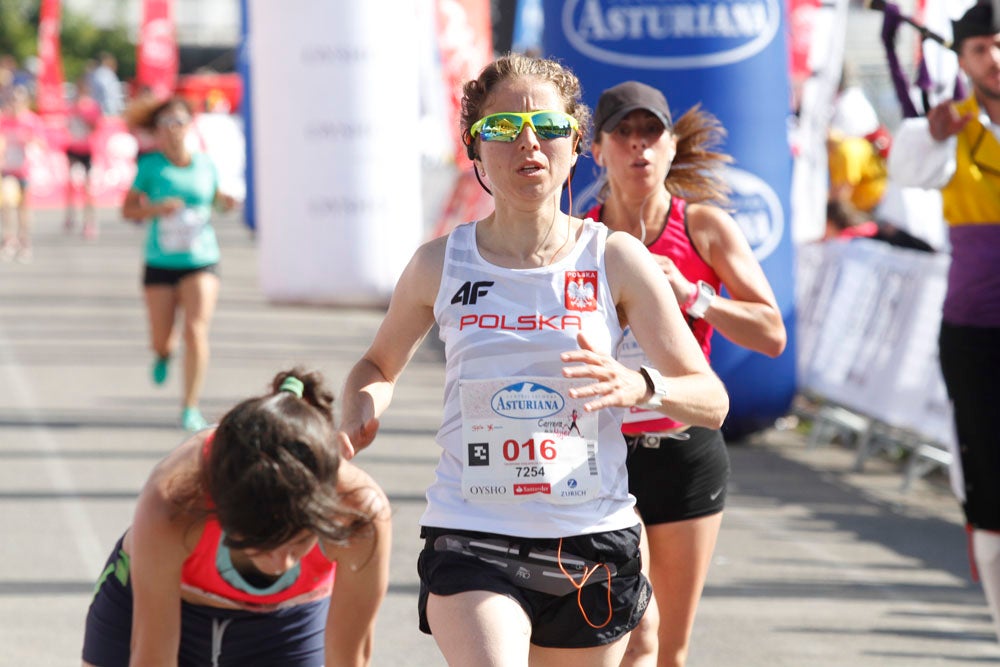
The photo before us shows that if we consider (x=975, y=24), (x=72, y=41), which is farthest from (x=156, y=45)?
(x=72, y=41)

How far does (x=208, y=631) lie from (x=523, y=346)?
103 centimetres

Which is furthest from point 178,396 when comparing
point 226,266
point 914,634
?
point 226,266

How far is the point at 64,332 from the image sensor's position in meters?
14.8

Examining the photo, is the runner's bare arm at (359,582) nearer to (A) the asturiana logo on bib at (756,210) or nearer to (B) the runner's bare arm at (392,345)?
(B) the runner's bare arm at (392,345)

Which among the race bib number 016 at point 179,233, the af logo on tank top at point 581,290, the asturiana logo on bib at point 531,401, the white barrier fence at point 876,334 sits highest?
the af logo on tank top at point 581,290

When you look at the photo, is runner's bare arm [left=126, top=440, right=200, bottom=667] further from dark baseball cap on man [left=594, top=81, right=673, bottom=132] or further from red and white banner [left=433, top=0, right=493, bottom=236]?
red and white banner [left=433, top=0, right=493, bottom=236]

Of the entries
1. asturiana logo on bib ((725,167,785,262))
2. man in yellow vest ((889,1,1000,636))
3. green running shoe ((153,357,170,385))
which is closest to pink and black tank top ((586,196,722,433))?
man in yellow vest ((889,1,1000,636))

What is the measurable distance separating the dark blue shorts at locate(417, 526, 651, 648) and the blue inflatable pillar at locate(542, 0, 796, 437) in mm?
5625

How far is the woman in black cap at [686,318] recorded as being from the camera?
4.37 metres

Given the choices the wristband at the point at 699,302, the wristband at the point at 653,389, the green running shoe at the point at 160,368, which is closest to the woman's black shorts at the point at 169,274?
the green running shoe at the point at 160,368

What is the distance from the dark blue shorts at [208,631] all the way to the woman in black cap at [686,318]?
103 centimetres

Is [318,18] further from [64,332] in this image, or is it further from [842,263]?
[842,263]

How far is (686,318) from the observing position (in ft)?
14.3

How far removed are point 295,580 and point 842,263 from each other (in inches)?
276
